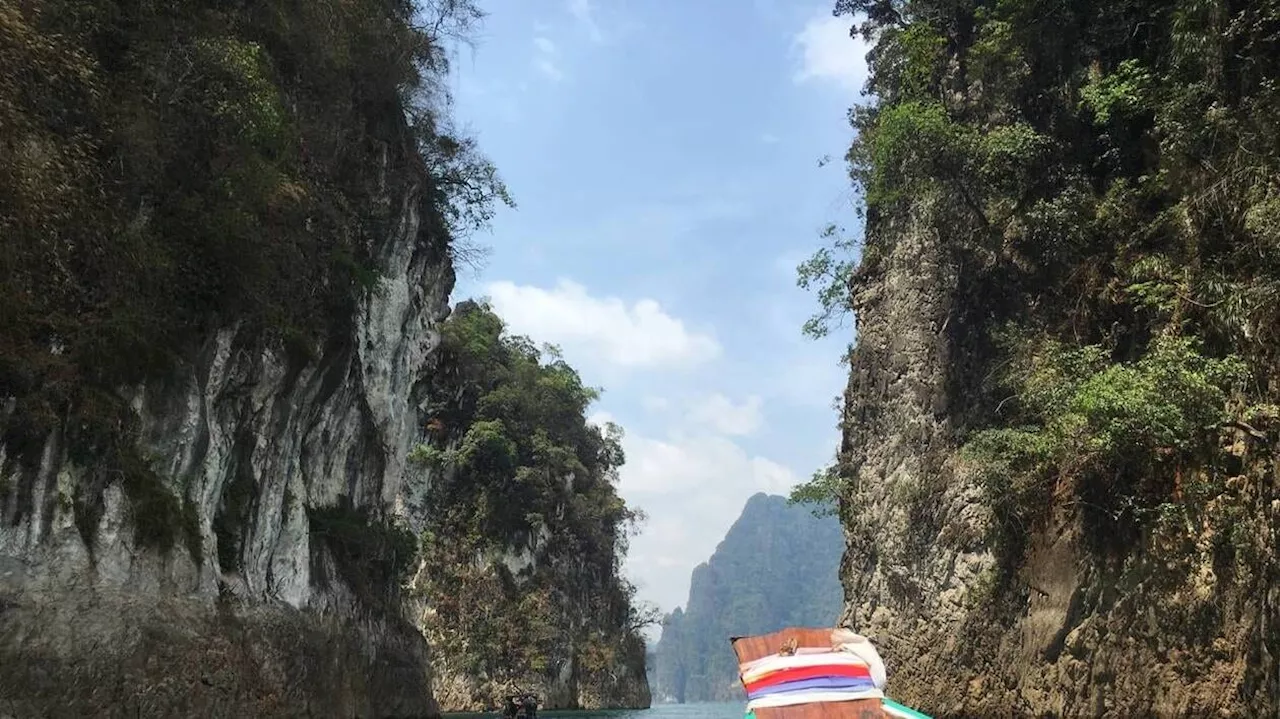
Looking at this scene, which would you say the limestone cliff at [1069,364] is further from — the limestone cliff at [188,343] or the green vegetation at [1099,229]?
the limestone cliff at [188,343]

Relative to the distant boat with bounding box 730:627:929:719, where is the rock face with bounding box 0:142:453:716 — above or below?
above

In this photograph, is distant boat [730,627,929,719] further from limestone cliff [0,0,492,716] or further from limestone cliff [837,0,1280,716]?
limestone cliff [0,0,492,716]

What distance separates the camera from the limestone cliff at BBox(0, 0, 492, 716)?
33.7 ft

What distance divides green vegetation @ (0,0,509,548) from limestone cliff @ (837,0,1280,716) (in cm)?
1304

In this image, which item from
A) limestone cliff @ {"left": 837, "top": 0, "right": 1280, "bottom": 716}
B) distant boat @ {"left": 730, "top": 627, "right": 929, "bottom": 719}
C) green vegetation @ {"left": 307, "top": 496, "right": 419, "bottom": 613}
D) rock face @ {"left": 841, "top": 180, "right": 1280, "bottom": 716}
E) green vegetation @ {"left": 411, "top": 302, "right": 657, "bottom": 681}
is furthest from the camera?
green vegetation @ {"left": 411, "top": 302, "right": 657, "bottom": 681}

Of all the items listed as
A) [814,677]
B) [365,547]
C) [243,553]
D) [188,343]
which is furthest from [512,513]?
[814,677]

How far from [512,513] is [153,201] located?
37583 mm

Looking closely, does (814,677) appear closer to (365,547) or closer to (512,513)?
(365,547)

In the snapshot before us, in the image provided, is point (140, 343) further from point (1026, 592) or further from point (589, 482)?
point (589, 482)

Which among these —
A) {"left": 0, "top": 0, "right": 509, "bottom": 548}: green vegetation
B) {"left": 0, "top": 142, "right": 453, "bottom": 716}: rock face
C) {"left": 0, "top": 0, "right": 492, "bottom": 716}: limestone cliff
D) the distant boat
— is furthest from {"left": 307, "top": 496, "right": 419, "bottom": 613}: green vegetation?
the distant boat

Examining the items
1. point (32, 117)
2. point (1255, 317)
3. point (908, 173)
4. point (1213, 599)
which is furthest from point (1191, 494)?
point (32, 117)

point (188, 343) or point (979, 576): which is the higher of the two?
→ point (188, 343)

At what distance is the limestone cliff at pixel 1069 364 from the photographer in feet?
40.8

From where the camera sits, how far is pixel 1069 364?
53.4 feet
